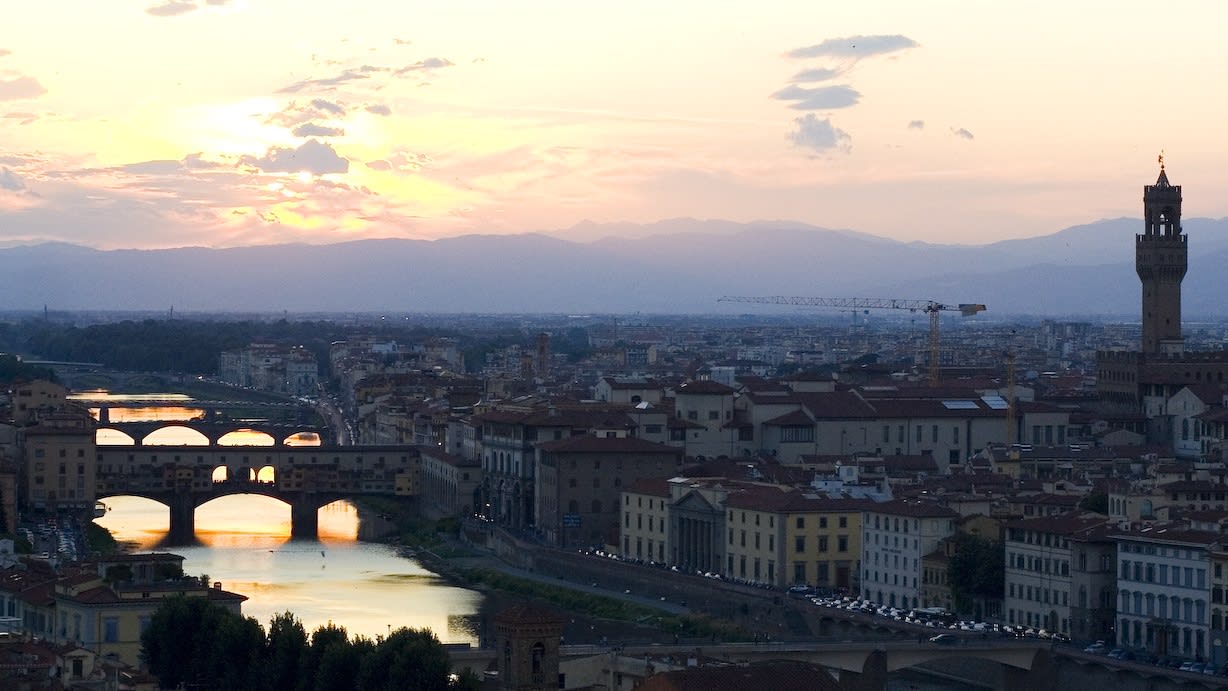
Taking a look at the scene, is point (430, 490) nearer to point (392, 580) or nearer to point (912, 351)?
point (392, 580)

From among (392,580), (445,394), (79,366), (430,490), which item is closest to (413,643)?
(392,580)

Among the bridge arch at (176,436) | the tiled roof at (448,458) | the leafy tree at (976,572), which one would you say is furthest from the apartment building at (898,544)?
the bridge arch at (176,436)

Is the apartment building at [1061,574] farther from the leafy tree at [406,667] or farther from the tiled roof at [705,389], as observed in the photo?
the tiled roof at [705,389]

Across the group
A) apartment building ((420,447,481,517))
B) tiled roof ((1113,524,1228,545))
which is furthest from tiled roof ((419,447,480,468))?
tiled roof ((1113,524,1228,545))

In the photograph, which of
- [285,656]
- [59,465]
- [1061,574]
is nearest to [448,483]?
[59,465]

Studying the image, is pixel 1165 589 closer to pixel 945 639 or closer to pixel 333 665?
pixel 945 639

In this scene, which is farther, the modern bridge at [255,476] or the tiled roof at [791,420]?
the modern bridge at [255,476]
